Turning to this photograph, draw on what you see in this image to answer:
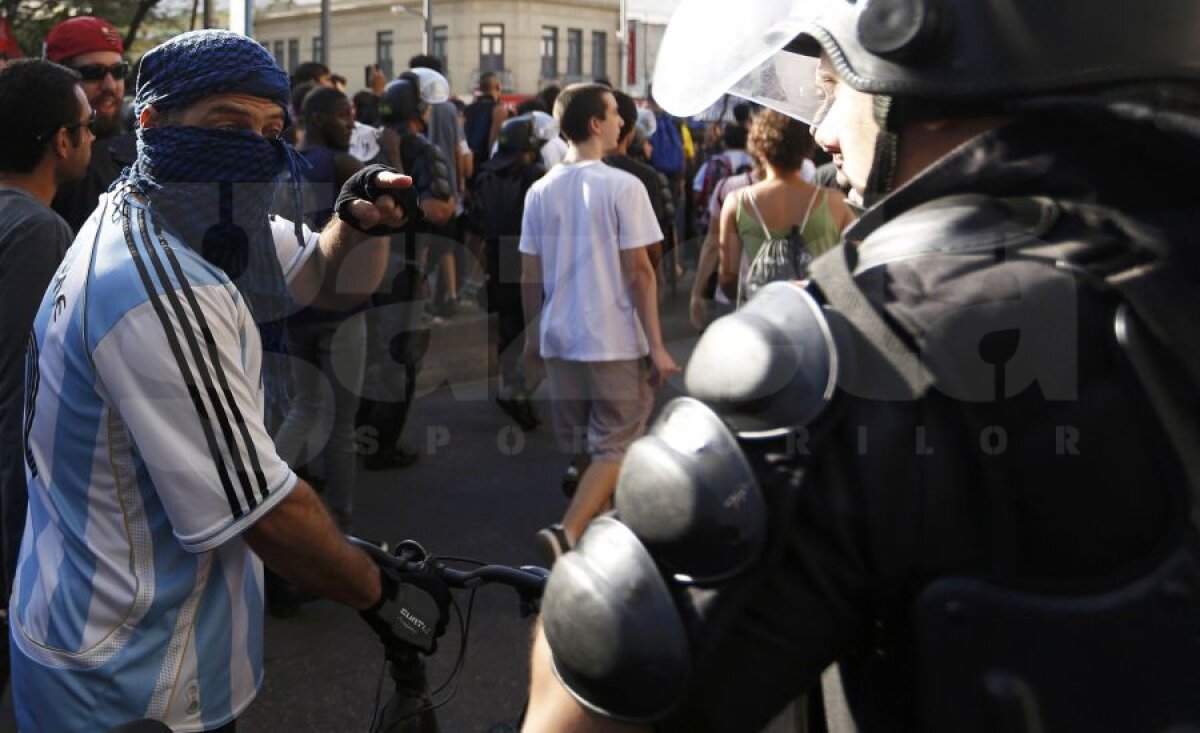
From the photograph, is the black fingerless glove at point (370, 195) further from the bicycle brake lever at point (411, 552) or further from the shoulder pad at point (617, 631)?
the shoulder pad at point (617, 631)

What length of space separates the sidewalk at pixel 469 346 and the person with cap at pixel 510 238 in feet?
3.32

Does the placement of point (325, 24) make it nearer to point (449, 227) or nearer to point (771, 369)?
point (449, 227)

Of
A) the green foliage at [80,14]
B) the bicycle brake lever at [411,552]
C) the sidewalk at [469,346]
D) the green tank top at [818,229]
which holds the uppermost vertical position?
the green foliage at [80,14]

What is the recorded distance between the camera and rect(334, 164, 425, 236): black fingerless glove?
7.64 feet

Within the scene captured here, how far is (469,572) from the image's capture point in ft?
6.77

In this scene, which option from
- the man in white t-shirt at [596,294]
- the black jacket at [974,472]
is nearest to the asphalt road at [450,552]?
the man in white t-shirt at [596,294]

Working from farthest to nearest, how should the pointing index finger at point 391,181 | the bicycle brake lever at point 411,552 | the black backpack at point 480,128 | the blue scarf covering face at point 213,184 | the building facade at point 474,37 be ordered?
1. the building facade at point 474,37
2. the black backpack at point 480,128
3. the pointing index finger at point 391,181
4. the bicycle brake lever at point 411,552
5. the blue scarf covering face at point 213,184

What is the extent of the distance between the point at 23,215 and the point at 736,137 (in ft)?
23.3

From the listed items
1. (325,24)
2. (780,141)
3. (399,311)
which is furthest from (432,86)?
(780,141)

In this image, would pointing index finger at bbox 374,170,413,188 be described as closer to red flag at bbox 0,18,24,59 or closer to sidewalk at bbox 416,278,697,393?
sidewalk at bbox 416,278,697,393

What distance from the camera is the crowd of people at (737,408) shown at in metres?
0.99

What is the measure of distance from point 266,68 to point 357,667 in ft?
7.78

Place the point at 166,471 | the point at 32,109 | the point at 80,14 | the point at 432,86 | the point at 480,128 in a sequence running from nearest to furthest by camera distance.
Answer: the point at 166,471 → the point at 32,109 → the point at 432,86 → the point at 480,128 → the point at 80,14

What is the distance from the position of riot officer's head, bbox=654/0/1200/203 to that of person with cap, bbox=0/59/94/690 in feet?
7.04
